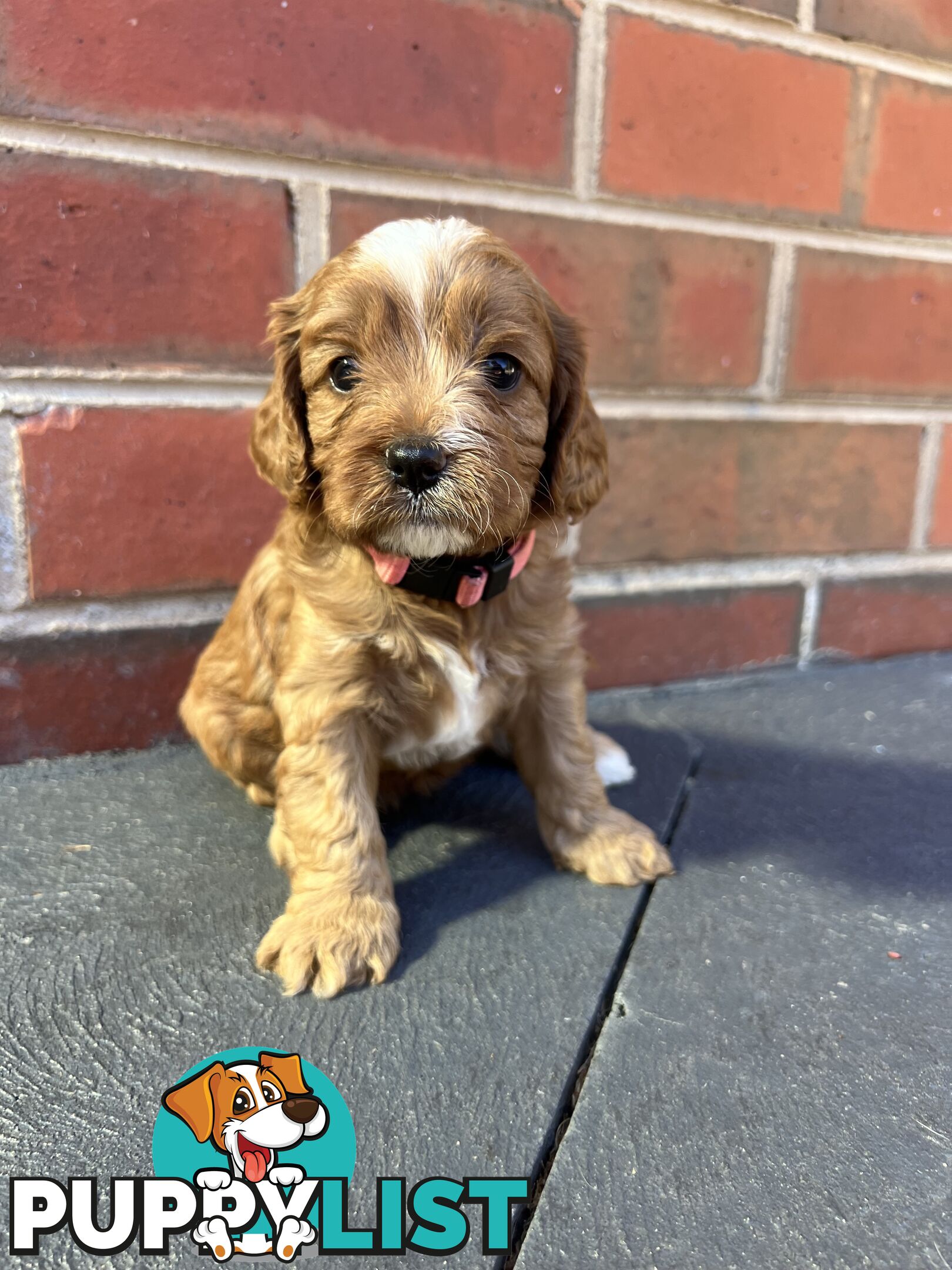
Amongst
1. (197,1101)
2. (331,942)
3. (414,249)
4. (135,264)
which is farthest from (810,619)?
(197,1101)

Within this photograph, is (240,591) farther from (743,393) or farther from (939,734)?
(939,734)

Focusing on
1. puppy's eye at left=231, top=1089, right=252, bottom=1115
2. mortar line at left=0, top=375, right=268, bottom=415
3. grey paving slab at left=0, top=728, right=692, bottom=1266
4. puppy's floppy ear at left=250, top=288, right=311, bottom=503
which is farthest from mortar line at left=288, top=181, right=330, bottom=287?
puppy's eye at left=231, top=1089, right=252, bottom=1115

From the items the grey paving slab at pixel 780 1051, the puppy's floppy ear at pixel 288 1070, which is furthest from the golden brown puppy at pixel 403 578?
the grey paving slab at pixel 780 1051

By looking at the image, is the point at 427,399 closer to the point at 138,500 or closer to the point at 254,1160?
the point at 138,500

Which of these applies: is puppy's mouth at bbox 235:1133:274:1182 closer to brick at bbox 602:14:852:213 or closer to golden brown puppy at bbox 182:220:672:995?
golden brown puppy at bbox 182:220:672:995

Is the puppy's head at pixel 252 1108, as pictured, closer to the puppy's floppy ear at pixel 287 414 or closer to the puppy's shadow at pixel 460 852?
the puppy's shadow at pixel 460 852

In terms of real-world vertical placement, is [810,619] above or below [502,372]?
below
